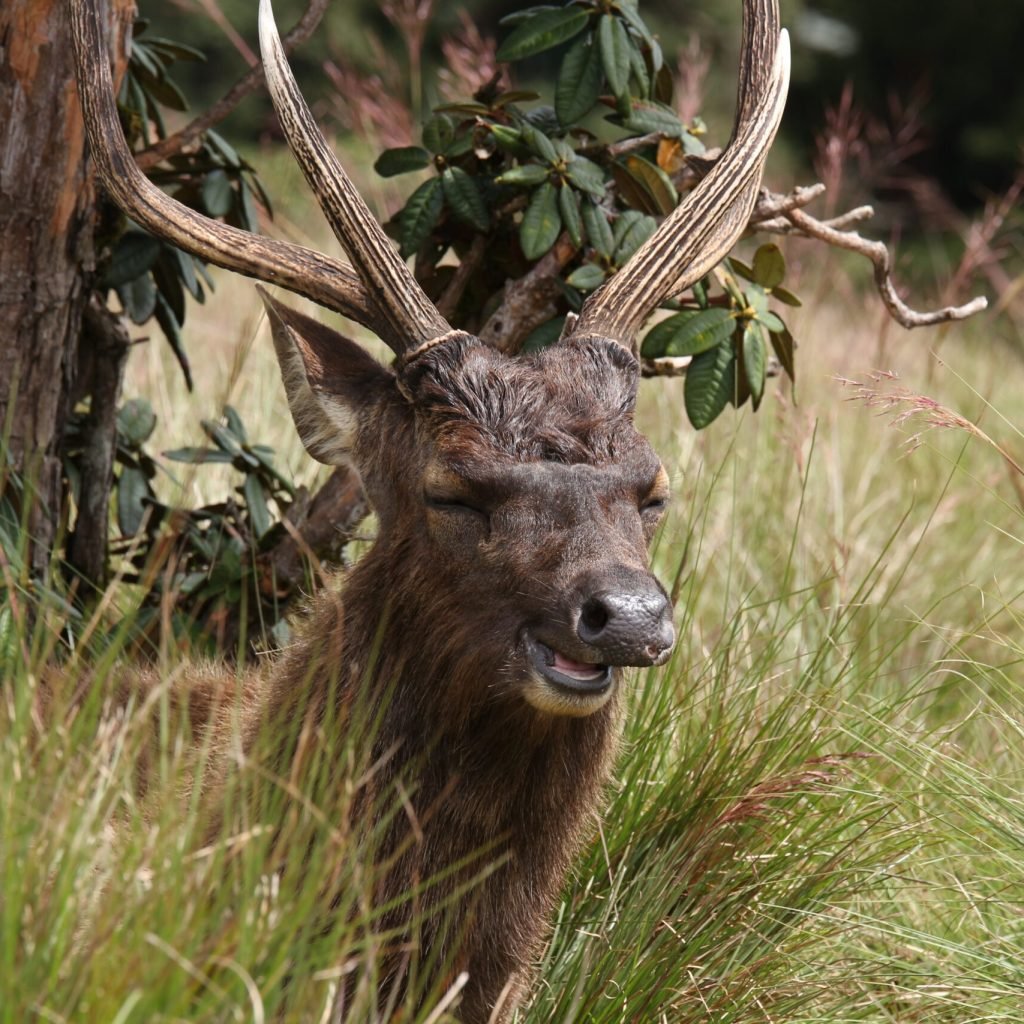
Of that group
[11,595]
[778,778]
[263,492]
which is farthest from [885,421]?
[11,595]

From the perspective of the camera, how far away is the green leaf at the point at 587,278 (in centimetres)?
421

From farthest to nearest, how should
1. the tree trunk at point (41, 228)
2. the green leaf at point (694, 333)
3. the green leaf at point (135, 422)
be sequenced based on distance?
the green leaf at point (135, 422), the green leaf at point (694, 333), the tree trunk at point (41, 228)

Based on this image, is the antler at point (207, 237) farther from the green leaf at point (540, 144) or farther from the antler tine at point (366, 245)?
the green leaf at point (540, 144)

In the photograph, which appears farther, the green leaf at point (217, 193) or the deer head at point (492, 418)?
the green leaf at point (217, 193)

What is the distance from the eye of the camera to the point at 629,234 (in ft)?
14.1

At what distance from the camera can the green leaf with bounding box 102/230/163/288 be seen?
14.6 ft

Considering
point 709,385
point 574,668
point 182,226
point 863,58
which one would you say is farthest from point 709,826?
point 863,58

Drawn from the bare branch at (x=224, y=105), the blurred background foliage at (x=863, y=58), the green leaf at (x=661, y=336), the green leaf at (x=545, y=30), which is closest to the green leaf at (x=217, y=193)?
Result: the bare branch at (x=224, y=105)

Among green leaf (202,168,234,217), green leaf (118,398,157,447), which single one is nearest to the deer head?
green leaf (202,168,234,217)

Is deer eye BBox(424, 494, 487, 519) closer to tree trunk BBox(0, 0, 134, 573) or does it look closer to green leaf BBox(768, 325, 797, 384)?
tree trunk BBox(0, 0, 134, 573)

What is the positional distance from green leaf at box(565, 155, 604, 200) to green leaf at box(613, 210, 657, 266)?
97mm

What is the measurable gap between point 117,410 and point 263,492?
49 centimetres

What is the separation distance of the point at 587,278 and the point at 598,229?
15 centimetres

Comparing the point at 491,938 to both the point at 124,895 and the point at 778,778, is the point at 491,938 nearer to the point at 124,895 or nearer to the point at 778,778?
the point at 778,778
